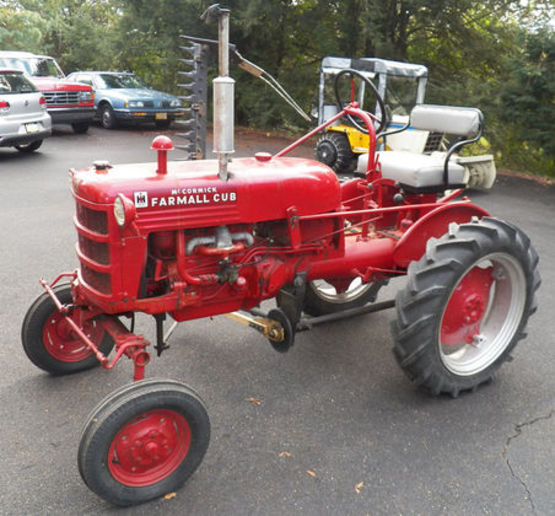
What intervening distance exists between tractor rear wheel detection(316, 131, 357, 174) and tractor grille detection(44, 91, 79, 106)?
6048mm

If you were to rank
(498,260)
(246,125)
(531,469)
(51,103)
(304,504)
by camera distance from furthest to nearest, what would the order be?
1. (246,125)
2. (51,103)
3. (498,260)
4. (531,469)
5. (304,504)

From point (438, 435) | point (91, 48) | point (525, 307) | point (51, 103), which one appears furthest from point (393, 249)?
point (91, 48)

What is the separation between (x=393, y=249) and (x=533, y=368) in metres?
1.21

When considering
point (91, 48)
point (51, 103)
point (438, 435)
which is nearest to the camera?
point (438, 435)

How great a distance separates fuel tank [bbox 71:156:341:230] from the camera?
2492 millimetres

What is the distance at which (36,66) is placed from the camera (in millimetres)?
12992

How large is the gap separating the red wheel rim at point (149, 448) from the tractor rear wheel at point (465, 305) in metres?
1.22

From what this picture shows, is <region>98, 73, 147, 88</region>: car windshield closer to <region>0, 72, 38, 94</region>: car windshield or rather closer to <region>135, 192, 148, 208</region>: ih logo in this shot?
<region>0, 72, 38, 94</region>: car windshield

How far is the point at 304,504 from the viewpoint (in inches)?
95.7

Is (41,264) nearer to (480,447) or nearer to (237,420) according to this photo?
(237,420)

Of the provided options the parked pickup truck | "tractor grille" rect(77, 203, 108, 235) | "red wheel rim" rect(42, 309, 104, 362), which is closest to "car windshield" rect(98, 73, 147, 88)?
the parked pickup truck

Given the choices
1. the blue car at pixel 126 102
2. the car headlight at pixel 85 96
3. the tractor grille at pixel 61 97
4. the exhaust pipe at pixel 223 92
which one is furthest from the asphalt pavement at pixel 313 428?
the blue car at pixel 126 102

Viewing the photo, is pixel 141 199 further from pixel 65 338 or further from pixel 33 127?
pixel 33 127

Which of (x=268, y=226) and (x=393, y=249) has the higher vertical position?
(x=268, y=226)
